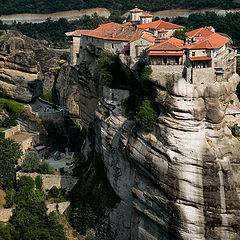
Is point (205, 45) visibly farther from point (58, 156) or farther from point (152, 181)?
point (58, 156)

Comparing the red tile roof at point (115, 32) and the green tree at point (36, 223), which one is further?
the red tile roof at point (115, 32)

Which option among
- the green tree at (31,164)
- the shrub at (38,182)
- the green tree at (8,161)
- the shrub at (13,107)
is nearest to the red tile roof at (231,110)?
the shrub at (38,182)

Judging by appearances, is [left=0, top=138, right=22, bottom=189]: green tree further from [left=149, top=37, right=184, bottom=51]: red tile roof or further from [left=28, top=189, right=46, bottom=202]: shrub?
[left=149, top=37, right=184, bottom=51]: red tile roof

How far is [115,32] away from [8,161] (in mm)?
17552

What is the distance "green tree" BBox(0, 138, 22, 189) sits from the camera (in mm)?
55181

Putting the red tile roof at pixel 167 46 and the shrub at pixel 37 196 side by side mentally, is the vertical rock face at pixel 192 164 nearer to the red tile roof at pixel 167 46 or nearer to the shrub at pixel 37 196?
the red tile roof at pixel 167 46

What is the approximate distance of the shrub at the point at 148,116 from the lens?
41281mm

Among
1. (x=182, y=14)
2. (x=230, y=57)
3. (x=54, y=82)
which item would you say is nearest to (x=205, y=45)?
(x=230, y=57)

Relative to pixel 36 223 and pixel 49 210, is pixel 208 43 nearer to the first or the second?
pixel 36 223

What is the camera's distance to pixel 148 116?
4141 centimetres

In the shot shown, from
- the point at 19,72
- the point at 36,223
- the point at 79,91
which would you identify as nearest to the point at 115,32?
the point at 79,91

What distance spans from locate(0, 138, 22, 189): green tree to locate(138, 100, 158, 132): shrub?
19.6m

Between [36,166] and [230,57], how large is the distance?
76.3ft

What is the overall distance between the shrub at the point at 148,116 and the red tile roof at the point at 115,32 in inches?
413
